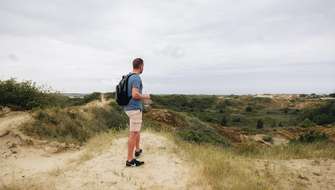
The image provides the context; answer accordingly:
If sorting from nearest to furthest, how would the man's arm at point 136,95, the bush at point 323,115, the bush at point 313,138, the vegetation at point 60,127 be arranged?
1. the man's arm at point 136,95
2. the vegetation at point 60,127
3. the bush at point 313,138
4. the bush at point 323,115

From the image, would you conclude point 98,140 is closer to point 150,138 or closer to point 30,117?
point 150,138

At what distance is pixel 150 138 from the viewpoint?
30.0 ft

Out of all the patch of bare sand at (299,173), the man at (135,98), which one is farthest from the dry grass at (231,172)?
the man at (135,98)

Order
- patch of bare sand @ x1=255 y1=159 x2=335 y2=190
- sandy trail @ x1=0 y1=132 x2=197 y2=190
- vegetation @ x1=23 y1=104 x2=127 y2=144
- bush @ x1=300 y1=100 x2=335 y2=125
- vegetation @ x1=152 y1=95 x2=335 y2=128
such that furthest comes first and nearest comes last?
vegetation @ x1=152 y1=95 x2=335 y2=128
bush @ x1=300 y1=100 x2=335 y2=125
vegetation @ x1=23 y1=104 x2=127 y2=144
patch of bare sand @ x1=255 y1=159 x2=335 y2=190
sandy trail @ x1=0 y1=132 x2=197 y2=190

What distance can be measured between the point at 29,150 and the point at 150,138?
4678 mm

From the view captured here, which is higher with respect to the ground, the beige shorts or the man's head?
the man's head

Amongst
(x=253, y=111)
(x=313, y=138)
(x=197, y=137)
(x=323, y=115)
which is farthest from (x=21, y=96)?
(x=253, y=111)

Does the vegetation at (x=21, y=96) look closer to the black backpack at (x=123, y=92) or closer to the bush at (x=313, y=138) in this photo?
the black backpack at (x=123, y=92)

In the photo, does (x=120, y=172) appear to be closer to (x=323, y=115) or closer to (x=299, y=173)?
(x=299, y=173)

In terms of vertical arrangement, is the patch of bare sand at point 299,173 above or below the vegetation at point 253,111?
above

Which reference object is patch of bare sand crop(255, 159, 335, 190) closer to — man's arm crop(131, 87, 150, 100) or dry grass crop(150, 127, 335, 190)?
dry grass crop(150, 127, 335, 190)

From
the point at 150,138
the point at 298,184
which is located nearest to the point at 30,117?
the point at 150,138

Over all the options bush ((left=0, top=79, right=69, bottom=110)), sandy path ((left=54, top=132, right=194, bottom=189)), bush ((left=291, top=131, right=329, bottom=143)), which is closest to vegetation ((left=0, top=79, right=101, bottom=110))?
bush ((left=0, top=79, right=69, bottom=110))

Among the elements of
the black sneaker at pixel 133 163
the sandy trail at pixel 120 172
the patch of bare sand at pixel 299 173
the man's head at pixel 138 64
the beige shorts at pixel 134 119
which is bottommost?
the patch of bare sand at pixel 299 173
